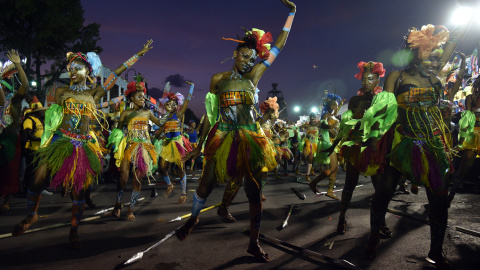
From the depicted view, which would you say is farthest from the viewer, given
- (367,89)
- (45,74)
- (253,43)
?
(45,74)

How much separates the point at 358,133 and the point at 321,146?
396 centimetres

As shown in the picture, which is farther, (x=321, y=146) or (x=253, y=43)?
(x=321, y=146)

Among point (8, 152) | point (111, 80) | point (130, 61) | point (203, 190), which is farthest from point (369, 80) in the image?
point (8, 152)

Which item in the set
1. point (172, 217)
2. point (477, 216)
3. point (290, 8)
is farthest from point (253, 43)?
point (477, 216)

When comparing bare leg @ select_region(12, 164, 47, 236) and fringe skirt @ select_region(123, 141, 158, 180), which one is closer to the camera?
bare leg @ select_region(12, 164, 47, 236)

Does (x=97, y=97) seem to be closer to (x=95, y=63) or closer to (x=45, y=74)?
(x=95, y=63)

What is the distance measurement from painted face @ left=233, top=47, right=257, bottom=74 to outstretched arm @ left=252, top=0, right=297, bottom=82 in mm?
96

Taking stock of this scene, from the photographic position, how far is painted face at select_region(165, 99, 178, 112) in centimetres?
721

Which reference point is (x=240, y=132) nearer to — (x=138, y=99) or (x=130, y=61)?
(x=130, y=61)

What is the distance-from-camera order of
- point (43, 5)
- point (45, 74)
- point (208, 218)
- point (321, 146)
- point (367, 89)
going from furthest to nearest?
point (45, 74) < point (43, 5) < point (321, 146) < point (208, 218) < point (367, 89)

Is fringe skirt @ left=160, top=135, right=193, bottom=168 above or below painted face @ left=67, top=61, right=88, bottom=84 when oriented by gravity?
below

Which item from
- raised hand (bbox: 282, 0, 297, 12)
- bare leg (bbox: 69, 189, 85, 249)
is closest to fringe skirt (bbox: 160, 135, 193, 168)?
bare leg (bbox: 69, 189, 85, 249)

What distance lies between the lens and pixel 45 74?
1956cm

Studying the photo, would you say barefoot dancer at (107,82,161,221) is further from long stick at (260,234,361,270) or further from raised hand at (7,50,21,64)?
long stick at (260,234,361,270)
